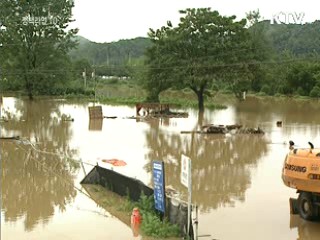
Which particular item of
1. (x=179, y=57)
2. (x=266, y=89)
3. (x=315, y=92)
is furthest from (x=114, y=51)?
(x=179, y=57)

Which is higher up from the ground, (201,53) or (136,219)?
(201,53)

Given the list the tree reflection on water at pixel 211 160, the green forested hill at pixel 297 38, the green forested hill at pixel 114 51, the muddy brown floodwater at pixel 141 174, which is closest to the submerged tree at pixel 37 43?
the muddy brown floodwater at pixel 141 174

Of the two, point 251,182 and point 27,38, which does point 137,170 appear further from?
point 27,38

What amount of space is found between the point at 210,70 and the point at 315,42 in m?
60.5

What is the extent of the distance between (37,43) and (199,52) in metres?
24.5

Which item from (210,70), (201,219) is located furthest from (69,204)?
(210,70)

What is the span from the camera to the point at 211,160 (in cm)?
2311

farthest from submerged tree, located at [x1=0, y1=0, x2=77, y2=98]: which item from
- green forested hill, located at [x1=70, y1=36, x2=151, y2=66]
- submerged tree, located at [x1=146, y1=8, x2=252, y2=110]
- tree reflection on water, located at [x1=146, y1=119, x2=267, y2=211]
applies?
green forested hill, located at [x1=70, y1=36, x2=151, y2=66]

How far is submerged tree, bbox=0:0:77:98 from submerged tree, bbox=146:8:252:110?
1970cm

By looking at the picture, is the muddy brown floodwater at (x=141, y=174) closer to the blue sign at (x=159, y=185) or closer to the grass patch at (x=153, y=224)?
the grass patch at (x=153, y=224)

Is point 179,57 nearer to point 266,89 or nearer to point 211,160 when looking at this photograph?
point 211,160

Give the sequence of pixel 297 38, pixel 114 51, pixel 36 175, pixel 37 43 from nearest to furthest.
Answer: pixel 36 175 → pixel 37 43 → pixel 297 38 → pixel 114 51

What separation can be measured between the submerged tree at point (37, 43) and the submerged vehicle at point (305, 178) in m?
53.3

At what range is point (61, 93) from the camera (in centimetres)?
7469
